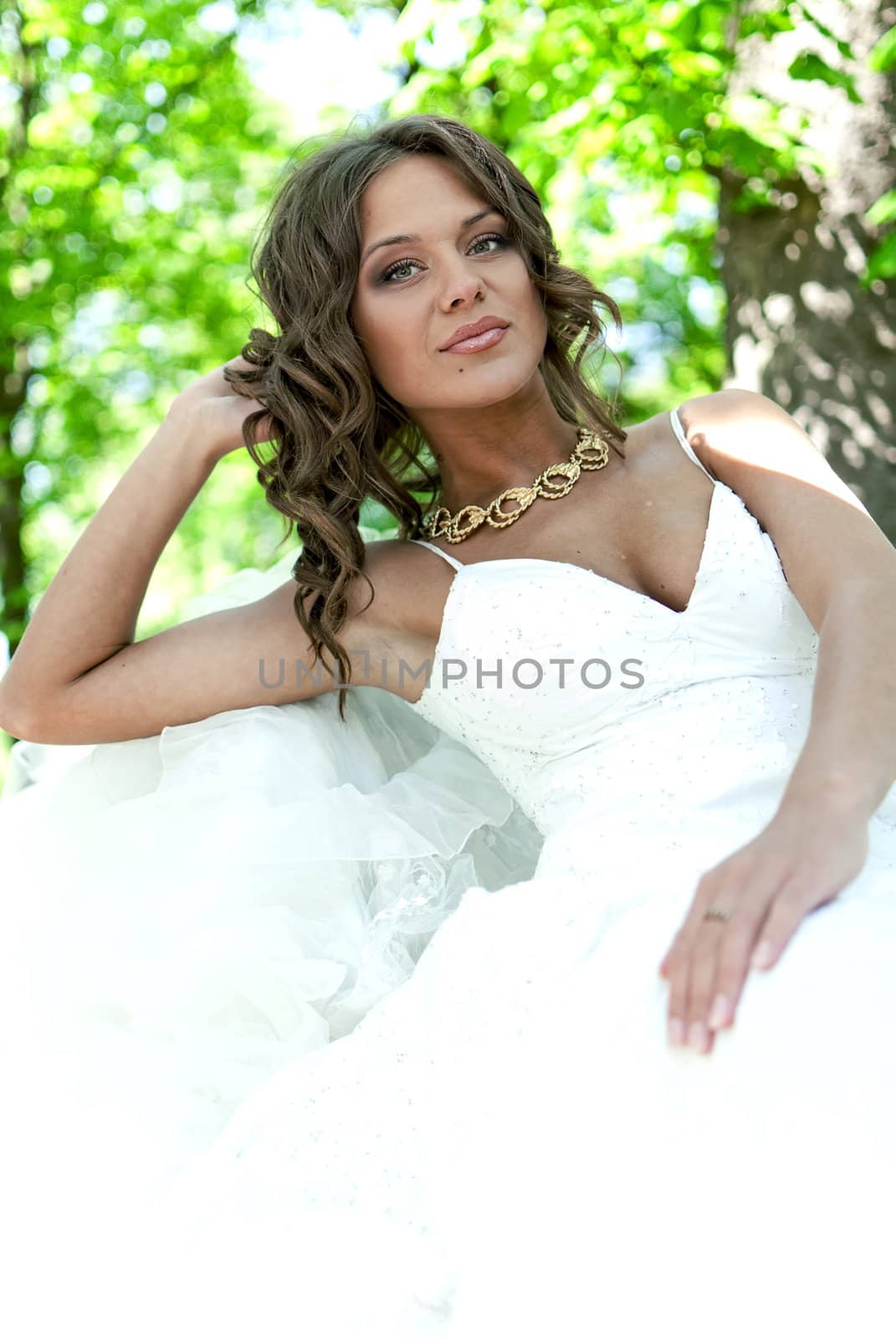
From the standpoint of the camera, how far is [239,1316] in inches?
71.3

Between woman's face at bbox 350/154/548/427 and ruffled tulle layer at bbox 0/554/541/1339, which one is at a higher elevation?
woman's face at bbox 350/154/548/427

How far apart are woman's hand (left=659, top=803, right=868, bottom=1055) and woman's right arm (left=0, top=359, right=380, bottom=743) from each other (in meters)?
1.24

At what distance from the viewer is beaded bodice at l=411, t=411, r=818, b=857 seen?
7.68 feet

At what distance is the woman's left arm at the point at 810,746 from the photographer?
1.64 meters

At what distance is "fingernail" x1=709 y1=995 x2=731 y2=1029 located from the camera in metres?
1.60

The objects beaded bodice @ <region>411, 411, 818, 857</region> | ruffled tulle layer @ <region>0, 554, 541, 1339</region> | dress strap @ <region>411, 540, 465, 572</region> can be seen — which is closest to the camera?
ruffled tulle layer @ <region>0, 554, 541, 1339</region>

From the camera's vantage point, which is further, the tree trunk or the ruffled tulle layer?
the tree trunk

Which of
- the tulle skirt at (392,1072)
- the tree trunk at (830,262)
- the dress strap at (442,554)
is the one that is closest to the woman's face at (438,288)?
the dress strap at (442,554)

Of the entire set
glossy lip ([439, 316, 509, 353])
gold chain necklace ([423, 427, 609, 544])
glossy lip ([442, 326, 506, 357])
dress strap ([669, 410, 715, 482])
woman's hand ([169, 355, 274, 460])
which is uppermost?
glossy lip ([439, 316, 509, 353])

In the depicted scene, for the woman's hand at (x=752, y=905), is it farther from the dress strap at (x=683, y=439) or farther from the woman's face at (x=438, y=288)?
the woman's face at (x=438, y=288)

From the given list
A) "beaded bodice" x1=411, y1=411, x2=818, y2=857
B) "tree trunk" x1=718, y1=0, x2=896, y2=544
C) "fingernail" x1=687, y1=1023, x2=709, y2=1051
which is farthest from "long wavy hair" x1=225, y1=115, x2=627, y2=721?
"tree trunk" x1=718, y1=0, x2=896, y2=544

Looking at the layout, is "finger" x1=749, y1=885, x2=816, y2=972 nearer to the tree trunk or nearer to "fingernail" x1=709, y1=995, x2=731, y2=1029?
"fingernail" x1=709, y1=995, x2=731, y2=1029

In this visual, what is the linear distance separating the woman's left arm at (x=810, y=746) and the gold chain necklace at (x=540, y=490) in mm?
324

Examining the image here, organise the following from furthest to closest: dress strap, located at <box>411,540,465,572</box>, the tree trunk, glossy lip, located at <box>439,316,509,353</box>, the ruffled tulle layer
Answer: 1. the tree trunk
2. dress strap, located at <box>411,540,465,572</box>
3. glossy lip, located at <box>439,316,509,353</box>
4. the ruffled tulle layer
